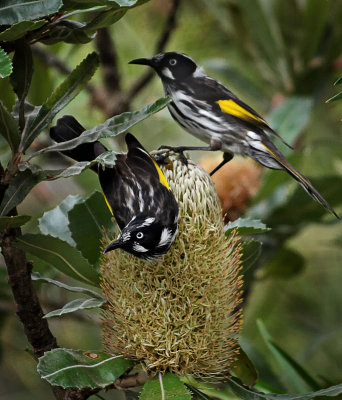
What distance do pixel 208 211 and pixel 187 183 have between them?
0.08 metres

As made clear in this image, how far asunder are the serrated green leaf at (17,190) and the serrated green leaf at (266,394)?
60 centimetres

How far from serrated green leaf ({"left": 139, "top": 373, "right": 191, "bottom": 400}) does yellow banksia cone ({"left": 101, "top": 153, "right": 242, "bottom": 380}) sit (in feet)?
0.11

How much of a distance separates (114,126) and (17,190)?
22cm

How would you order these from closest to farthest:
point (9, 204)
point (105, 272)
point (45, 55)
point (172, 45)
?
point (9, 204) < point (105, 272) < point (45, 55) < point (172, 45)

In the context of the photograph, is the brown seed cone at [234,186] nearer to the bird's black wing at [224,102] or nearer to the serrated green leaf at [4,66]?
the bird's black wing at [224,102]

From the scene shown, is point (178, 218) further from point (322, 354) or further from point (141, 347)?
point (322, 354)

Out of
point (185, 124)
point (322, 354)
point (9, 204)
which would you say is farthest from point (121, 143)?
point (9, 204)

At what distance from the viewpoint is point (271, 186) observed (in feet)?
8.53

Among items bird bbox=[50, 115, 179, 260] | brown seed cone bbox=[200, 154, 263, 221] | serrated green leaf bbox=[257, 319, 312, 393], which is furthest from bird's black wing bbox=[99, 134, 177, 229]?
brown seed cone bbox=[200, 154, 263, 221]

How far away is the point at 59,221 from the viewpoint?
175 cm

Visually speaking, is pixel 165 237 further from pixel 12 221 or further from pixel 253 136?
pixel 253 136

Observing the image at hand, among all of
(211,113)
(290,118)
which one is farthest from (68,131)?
(290,118)

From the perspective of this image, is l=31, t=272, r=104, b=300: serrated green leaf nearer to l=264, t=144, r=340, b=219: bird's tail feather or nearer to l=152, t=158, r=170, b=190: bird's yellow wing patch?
l=152, t=158, r=170, b=190: bird's yellow wing patch

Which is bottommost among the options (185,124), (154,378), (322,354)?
(322,354)
